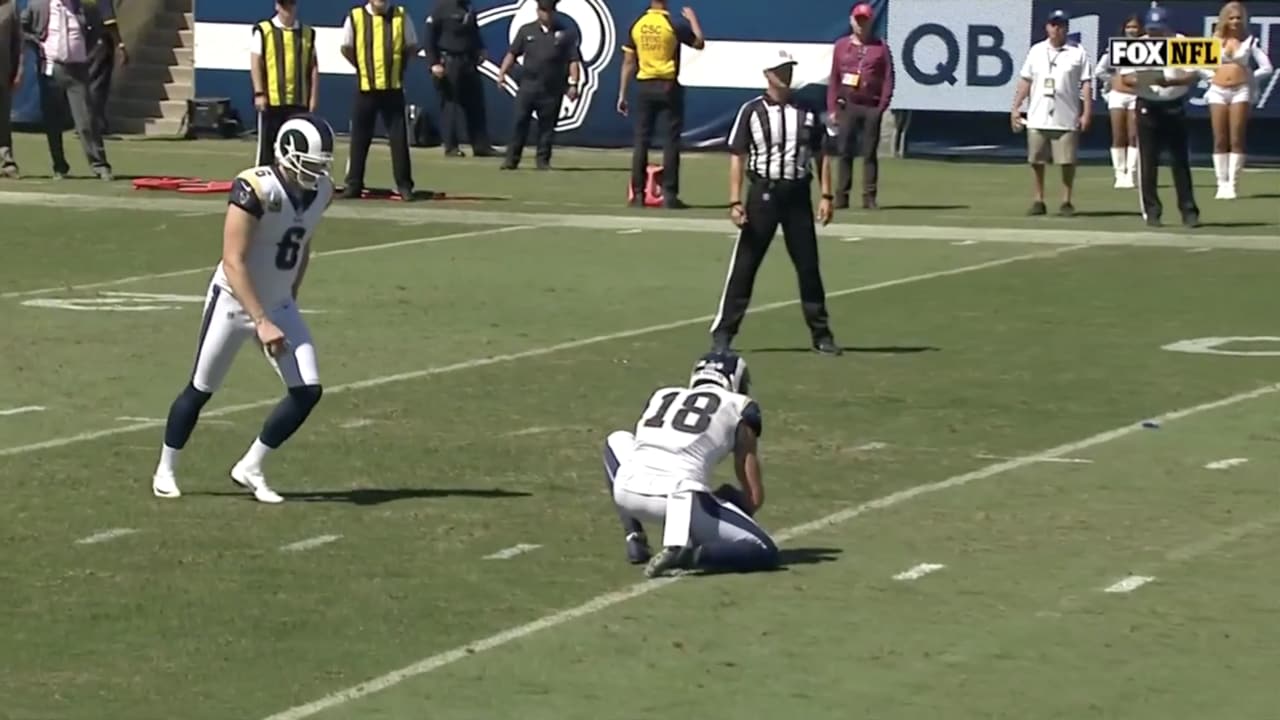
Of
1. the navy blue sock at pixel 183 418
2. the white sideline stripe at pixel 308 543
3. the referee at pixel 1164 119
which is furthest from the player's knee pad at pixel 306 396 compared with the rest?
the referee at pixel 1164 119

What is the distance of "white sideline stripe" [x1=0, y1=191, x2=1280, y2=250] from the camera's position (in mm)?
24656

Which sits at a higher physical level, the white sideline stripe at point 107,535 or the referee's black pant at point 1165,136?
the referee's black pant at point 1165,136

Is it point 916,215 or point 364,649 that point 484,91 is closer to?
point 916,215

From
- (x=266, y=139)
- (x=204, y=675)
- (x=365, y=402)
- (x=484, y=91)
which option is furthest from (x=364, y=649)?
(x=484, y=91)

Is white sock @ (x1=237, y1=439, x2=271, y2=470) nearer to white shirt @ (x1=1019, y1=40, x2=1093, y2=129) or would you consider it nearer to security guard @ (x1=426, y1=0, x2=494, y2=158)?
white shirt @ (x1=1019, y1=40, x2=1093, y2=129)

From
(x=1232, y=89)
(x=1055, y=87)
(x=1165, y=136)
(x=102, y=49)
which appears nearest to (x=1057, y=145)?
(x=1055, y=87)

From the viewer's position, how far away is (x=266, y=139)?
26.5 meters

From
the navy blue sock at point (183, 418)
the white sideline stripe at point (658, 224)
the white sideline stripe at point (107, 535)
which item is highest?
the navy blue sock at point (183, 418)

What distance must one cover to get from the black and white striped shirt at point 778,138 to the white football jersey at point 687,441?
655cm

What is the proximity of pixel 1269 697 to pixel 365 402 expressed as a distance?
730 cm

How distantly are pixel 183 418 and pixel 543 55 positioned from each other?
2193 cm

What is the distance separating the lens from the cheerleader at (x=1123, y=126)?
30.5 metres

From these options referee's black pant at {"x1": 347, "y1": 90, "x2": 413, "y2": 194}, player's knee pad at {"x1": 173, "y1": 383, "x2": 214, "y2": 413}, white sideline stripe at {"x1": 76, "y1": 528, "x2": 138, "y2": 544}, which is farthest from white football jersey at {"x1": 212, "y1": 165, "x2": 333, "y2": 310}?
referee's black pant at {"x1": 347, "y1": 90, "x2": 413, "y2": 194}

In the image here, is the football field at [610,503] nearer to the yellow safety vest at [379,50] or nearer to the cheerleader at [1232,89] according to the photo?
the yellow safety vest at [379,50]
